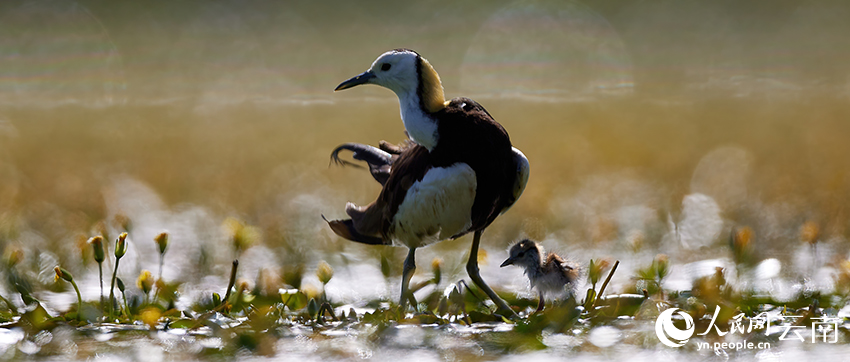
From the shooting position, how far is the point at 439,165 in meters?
2.79

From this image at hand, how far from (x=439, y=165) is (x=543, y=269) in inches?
27.2

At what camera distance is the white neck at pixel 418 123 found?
2.79 m

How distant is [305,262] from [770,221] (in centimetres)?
277

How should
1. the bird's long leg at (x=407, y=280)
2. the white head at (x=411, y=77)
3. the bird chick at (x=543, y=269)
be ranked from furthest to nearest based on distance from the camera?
the bird chick at (x=543, y=269), the bird's long leg at (x=407, y=280), the white head at (x=411, y=77)

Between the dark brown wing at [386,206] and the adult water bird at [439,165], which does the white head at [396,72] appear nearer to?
the adult water bird at [439,165]

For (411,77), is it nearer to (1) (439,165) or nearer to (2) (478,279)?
(1) (439,165)

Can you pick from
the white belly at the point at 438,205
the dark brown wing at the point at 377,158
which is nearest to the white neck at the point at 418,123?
the white belly at the point at 438,205

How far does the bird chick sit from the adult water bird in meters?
0.20

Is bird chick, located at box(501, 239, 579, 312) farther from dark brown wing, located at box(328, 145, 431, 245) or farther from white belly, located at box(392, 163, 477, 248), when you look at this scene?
dark brown wing, located at box(328, 145, 431, 245)

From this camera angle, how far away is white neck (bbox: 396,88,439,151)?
110 inches

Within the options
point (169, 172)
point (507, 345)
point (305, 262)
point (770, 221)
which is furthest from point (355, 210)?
point (169, 172)

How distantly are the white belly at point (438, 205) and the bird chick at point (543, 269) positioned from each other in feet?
1.43

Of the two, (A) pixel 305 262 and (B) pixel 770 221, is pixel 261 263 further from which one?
(B) pixel 770 221

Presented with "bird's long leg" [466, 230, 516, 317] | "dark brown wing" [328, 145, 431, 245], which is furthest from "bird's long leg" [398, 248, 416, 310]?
"bird's long leg" [466, 230, 516, 317]
